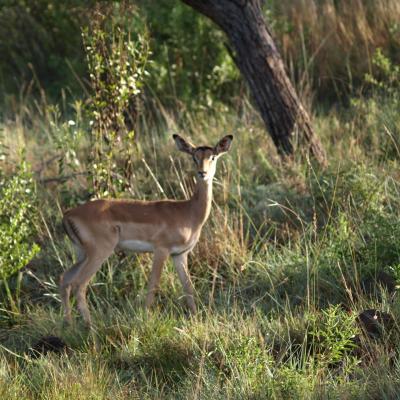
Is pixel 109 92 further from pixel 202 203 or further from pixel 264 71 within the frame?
pixel 264 71

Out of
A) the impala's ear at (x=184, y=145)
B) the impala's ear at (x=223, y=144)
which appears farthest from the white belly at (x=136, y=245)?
the impala's ear at (x=223, y=144)

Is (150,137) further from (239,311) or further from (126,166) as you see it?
(239,311)

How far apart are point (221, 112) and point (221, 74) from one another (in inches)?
27.0

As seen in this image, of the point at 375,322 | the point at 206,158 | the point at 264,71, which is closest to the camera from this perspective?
the point at 375,322

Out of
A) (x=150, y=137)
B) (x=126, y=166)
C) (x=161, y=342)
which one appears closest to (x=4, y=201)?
(x=126, y=166)

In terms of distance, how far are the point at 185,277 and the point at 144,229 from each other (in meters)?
0.48

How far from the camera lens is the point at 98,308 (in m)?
6.92

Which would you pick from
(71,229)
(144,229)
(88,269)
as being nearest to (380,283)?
(144,229)

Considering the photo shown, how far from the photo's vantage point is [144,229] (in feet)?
22.9

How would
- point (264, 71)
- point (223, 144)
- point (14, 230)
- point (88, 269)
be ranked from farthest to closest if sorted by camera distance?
point (264, 71)
point (14, 230)
point (223, 144)
point (88, 269)

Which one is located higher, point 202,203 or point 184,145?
point 184,145

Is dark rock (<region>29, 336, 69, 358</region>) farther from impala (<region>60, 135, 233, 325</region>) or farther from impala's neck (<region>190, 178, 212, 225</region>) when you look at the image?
impala's neck (<region>190, 178, 212, 225</region>)

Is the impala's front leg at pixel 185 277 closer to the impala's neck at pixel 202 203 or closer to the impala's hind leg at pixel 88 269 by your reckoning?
the impala's neck at pixel 202 203

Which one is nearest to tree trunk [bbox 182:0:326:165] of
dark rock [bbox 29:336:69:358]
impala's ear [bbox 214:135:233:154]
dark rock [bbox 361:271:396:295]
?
impala's ear [bbox 214:135:233:154]
